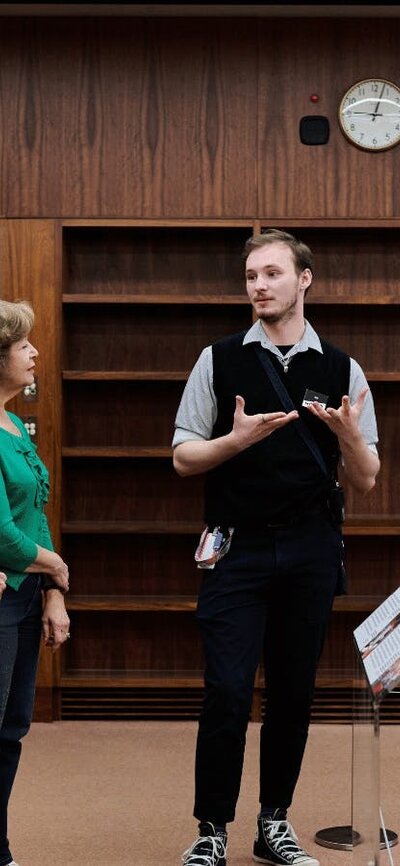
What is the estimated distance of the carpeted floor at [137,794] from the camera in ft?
10.5

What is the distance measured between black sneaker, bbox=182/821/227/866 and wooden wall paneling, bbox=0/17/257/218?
2.60 metres

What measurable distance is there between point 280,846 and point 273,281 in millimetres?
1449

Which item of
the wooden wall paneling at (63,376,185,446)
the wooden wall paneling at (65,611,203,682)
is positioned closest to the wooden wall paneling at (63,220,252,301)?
the wooden wall paneling at (63,376,185,446)

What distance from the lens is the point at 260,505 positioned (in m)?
2.90

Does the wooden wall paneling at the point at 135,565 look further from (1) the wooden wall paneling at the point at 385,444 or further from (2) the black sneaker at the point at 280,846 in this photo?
(2) the black sneaker at the point at 280,846

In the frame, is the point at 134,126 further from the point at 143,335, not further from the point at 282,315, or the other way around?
the point at 282,315

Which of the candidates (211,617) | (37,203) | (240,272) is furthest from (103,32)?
(211,617)

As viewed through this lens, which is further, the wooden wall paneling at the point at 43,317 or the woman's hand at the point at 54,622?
the wooden wall paneling at the point at 43,317

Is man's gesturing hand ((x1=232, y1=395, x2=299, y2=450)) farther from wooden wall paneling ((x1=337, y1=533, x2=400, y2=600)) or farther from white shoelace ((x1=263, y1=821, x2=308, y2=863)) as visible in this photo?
wooden wall paneling ((x1=337, y1=533, x2=400, y2=600))

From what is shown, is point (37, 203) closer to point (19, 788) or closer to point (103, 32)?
point (103, 32)

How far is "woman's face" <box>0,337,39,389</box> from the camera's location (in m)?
2.70

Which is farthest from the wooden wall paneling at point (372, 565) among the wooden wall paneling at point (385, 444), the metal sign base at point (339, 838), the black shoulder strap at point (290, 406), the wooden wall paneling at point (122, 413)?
the black shoulder strap at point (290, 406)

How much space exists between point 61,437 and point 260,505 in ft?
6.22

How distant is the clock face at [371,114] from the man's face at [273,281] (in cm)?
189
